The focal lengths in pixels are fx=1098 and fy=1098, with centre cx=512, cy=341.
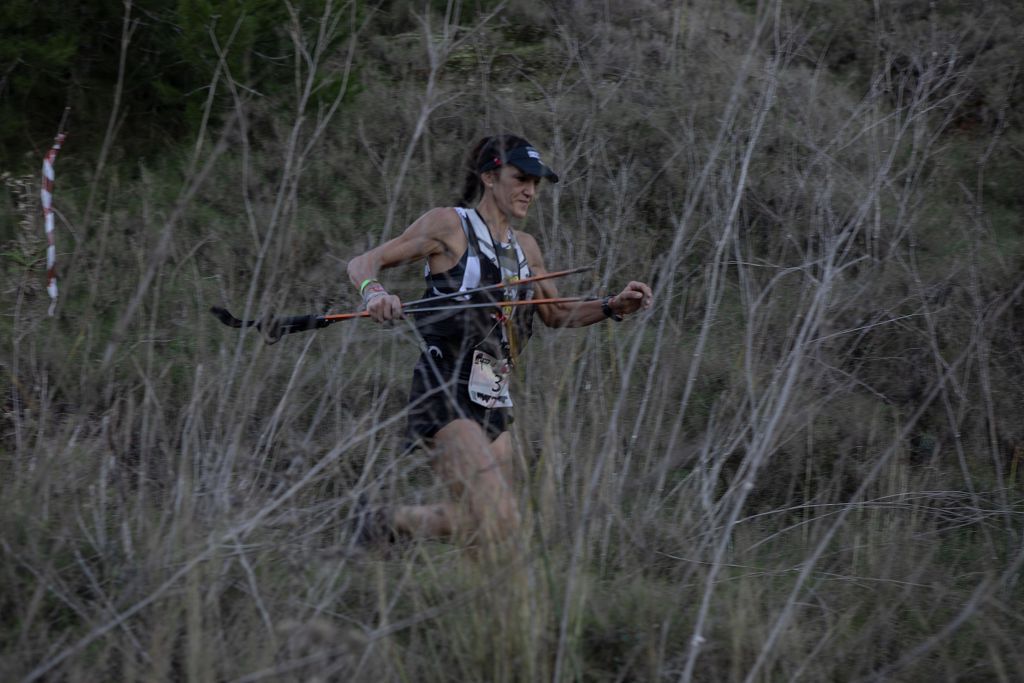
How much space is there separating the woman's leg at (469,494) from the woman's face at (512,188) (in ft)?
2.65

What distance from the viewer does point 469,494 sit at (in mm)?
2977

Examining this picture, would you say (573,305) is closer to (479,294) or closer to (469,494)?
(479,294)

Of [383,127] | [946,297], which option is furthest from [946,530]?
[383,127]

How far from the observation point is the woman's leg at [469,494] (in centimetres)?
281

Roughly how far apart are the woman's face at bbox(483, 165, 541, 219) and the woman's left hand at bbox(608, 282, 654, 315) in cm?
46

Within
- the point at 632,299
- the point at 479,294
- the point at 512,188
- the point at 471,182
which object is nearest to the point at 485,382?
the point at 479,294

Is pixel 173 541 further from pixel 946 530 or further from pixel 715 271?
pixel 946 530

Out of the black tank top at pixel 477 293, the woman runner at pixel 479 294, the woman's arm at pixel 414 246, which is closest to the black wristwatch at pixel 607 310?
the woman runner at pixel 479 294

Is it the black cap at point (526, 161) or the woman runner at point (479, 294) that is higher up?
the black cap at point (526, 161)

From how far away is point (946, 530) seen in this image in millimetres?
4078

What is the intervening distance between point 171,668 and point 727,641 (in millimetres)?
1471

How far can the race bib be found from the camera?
12.0 ft

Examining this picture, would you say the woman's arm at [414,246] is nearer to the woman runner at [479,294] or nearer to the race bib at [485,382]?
the woman runner at [479,294]

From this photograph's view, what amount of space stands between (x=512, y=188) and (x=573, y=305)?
0.46 meters
